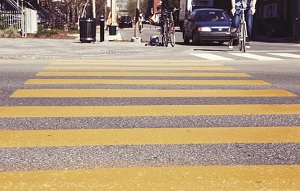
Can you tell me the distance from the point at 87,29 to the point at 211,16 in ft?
19.1

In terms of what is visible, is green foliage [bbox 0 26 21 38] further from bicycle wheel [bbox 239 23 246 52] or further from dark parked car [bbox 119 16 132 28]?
dark parked car [bbox 119 16 132 28]

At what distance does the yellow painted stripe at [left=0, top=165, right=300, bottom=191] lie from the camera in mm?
3342

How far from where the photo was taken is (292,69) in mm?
10008

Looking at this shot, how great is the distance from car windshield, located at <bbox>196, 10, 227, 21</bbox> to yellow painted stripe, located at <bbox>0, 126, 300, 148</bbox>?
17.8 metres

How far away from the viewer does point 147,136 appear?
4.66 metres

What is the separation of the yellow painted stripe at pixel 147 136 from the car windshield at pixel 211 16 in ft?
58.3

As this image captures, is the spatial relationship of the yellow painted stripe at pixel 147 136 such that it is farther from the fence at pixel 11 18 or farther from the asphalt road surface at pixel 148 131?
the fence at pixel 11 18

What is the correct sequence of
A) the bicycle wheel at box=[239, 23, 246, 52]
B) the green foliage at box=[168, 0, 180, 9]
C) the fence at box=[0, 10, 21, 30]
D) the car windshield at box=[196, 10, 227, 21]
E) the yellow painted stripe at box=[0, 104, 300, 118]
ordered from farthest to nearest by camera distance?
1. the green foliage at box=[168, 0, 180, 9]
2. the fence at box=[0, 10, 21, 30]
3. the car windshield at box=[196, 10, 227, 21]
4. the bicycle wheel at box=[239, 23, 246, 52]
5. the yellow painted stripe at box=[0, 104, 300, 118]

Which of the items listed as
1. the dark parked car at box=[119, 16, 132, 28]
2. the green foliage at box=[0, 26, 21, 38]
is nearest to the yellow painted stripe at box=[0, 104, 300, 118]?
the green foliage at box=[0, 26, 21, 38]

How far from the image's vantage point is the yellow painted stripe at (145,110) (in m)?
5.58

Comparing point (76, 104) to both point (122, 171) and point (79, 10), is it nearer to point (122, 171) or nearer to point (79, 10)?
point (122, 171)

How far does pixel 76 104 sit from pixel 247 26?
9402 mm

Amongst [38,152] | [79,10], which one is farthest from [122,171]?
[79,10]

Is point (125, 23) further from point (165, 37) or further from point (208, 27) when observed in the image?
point (165, 37)
